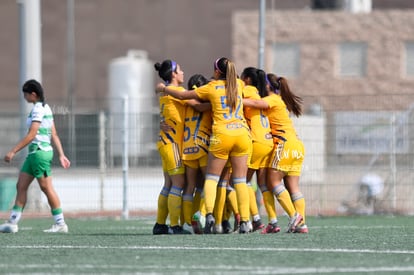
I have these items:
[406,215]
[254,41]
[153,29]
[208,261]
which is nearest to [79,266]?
[208,261]

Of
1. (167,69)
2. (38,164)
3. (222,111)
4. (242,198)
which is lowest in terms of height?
(242,198)

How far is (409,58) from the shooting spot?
33.5 meters

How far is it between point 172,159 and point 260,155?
1.01 meters

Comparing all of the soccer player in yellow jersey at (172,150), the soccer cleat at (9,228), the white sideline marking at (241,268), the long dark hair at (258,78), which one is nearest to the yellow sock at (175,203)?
the soccer player in yellow jersey at (172,150)

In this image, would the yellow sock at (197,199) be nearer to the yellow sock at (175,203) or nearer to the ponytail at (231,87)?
the yellow sock at (175,203)

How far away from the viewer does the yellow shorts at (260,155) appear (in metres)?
12.6

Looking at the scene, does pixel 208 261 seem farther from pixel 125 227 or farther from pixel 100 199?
pixel 100 199

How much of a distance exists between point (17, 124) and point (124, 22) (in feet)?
75.0

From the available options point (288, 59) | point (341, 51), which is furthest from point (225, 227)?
point (341, 51)

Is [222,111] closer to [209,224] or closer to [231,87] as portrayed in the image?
[231,87]

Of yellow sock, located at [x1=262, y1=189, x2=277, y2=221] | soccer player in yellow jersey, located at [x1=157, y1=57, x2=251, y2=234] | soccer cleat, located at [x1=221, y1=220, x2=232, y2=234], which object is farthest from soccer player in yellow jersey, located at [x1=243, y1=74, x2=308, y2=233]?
soccer cleat, located at [x1=221, y1=220, x2=232, y2=234]

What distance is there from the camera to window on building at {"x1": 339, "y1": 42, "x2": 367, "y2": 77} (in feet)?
111

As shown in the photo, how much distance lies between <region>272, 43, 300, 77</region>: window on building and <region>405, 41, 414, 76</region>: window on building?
Answer: 3235 mm

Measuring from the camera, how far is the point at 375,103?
21.4 m
